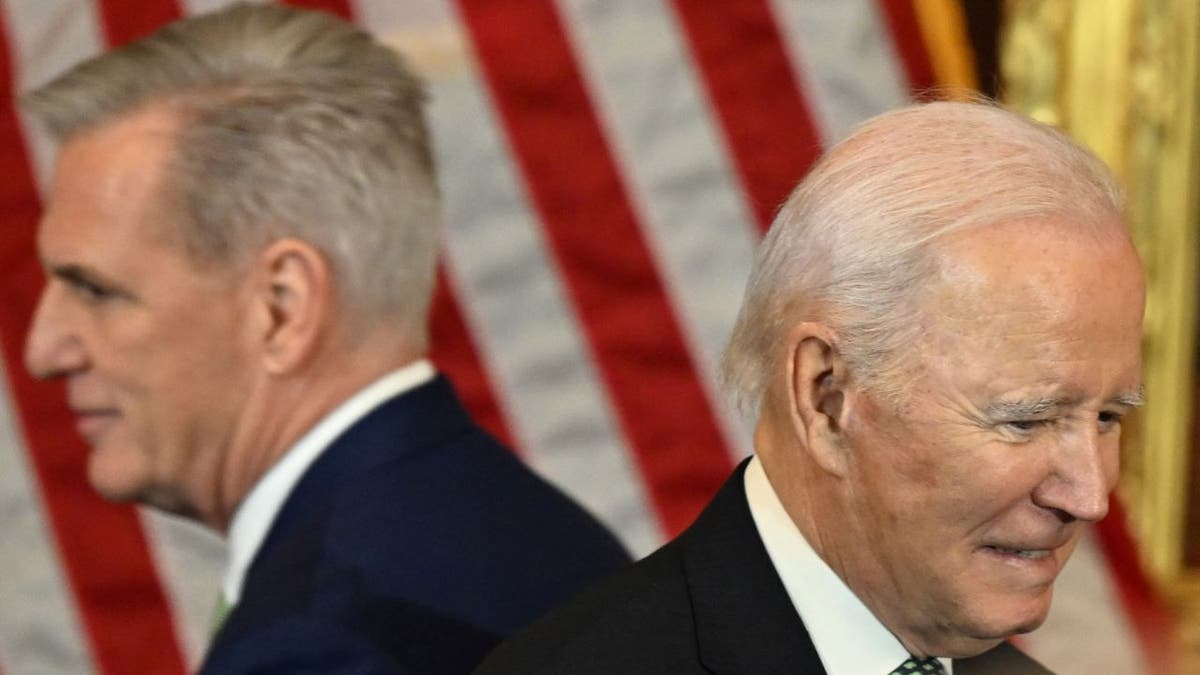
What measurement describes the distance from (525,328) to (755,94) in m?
0.54

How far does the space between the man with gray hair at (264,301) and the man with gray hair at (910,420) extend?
1.39 ft

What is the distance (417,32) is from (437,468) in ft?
4.26

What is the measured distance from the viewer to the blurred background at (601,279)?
292 centimetres

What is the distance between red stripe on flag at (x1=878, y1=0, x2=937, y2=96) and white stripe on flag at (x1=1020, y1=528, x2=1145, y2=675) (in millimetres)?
807

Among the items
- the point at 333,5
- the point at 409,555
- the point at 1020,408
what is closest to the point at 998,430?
the point at 1020,408

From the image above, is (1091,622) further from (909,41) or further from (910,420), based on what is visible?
(910,420)

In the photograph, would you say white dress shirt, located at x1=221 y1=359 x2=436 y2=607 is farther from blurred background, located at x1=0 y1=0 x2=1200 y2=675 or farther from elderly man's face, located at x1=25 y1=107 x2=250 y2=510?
blurred background, located at x1=0 y1=0 x2=1200 y2=675

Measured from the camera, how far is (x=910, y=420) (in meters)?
1.29

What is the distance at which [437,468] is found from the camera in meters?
1.83

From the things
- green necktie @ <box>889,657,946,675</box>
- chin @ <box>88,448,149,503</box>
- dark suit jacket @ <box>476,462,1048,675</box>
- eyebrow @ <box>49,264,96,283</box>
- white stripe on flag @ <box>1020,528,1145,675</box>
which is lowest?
white stripe on flag @ <box>1020,528,1145,675</box>

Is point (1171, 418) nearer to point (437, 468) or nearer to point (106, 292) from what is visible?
point (437, 468)

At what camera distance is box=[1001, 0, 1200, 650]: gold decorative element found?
2.81 m

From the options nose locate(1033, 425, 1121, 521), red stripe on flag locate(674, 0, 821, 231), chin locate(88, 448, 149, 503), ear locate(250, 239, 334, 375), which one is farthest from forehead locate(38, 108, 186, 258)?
red stripe on flag locate(674, 0, 821, 231)

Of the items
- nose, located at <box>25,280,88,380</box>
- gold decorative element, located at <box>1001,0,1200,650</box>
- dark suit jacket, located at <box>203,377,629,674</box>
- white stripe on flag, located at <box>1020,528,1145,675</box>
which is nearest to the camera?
dark suit jacket, located at <box>203,377,629,674</box>
